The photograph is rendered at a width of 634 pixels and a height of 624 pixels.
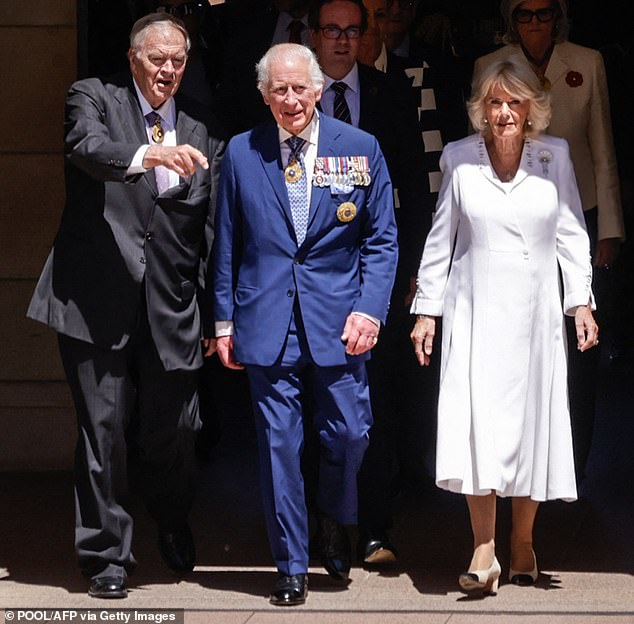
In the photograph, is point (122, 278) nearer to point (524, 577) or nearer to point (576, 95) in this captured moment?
point (524, 577)

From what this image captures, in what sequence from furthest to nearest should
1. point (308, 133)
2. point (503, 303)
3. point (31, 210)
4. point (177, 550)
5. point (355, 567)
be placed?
point (31, 210) → point (355, 567) → point (177, 550) → point (503, 303) → point (308, 133)

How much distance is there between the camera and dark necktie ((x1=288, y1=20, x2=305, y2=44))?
23.9 feet

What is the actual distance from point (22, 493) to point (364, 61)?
250cm

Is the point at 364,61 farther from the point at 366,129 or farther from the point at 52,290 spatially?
the point at 52,290

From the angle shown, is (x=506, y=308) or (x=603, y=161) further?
(x=603, y=161)

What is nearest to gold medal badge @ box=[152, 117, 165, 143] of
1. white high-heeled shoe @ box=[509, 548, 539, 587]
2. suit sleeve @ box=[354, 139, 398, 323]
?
suit sleeve @ box=[354, 139, 398, 323]

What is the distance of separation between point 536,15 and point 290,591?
2.49 meters

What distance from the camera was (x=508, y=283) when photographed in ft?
21.1

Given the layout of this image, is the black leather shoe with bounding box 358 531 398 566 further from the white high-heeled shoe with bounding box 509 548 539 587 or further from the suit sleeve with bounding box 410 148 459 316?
the suit sleeve with bounding box 410 148 459 316

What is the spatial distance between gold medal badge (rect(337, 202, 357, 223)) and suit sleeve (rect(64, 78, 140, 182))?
0.75 metres

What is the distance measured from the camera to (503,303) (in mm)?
6457

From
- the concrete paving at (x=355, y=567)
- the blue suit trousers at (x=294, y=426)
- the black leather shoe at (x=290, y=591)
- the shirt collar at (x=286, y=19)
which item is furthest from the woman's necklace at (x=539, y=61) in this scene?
the black leather shoe at (x=290, y=591)

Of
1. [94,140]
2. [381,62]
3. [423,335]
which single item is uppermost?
[381,62]

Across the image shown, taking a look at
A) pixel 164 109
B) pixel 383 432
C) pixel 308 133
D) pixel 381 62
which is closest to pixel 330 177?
pixel 308 133
